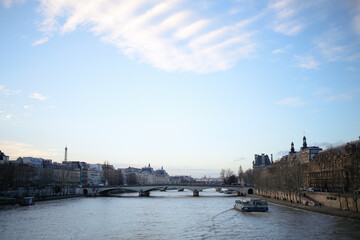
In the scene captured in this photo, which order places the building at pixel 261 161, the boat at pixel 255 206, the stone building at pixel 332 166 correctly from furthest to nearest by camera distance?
the building at pixel 261 161 < the stone building at pixel 332 166 < the boat at pixel 255 206

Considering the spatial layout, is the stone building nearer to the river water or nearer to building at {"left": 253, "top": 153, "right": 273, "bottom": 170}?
the river water

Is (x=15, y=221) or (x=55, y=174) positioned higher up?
(x=55, y=174)

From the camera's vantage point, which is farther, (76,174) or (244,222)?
(76,174)

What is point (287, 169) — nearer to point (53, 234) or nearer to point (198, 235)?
point (198, 235)

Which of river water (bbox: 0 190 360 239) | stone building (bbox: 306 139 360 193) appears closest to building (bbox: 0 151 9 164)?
river water (bbox: 0 190 360 239)

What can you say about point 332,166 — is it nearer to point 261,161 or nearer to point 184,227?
point 184,227

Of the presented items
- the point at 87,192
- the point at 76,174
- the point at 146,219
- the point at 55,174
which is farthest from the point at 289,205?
the point at 76,174

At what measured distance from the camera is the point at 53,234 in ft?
121

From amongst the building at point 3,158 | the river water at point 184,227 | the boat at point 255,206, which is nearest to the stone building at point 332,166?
the boat at point 255,206

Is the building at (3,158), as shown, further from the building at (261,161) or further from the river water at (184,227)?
the building at (261,161)

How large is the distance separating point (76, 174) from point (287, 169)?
121 metres

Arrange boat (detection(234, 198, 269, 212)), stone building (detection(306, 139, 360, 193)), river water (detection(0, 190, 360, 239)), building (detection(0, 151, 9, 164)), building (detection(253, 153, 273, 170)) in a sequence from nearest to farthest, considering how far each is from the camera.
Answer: river water (detection(0, 190, 360, 239)) → boat (detection(234, 198, 269, 212)) → stone building (detection(306, 139, 360, 193)) → building (detection(0, 151, 9, 164)) → building (detection(253, 153, 273, 170))

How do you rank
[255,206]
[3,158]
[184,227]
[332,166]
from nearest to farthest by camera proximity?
[184,227] < [255,206] < [332,166] < [3,158]

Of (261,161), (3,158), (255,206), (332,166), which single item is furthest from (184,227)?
(261,161)
